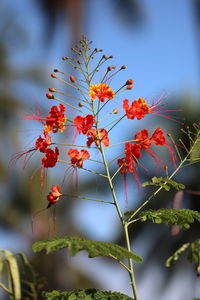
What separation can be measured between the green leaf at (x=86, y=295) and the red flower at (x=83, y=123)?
0.56 m

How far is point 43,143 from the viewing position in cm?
207

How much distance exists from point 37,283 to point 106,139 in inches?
27.5

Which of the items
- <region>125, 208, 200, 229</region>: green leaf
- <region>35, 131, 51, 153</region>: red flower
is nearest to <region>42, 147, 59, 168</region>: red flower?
<region>35, 131, 51, 153</region>: red flower

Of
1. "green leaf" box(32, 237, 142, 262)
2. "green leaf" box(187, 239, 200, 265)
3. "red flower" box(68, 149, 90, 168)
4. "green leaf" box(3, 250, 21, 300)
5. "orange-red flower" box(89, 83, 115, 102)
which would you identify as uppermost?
"orange-red flower" box(89, 83, 115, 102)

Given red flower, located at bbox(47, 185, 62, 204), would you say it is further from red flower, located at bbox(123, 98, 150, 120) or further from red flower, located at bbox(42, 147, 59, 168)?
red flower, located at bbox(123, 98, 150, 120)

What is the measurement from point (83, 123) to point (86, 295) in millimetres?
594

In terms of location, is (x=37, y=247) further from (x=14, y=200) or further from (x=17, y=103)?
(x=17, y=103)

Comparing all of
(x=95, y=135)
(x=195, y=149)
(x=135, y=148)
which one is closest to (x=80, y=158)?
(x=95, y=135)

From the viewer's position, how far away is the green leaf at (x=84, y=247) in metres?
1.60

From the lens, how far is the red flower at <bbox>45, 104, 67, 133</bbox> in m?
2.05

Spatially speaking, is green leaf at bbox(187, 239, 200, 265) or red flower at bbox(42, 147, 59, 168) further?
red flower at bbox(42, 147, 59, 168)

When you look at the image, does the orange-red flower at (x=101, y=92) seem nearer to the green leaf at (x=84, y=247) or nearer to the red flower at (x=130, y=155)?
the red flower at (x=130, y=155)

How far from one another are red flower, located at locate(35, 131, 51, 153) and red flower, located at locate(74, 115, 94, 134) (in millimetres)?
147

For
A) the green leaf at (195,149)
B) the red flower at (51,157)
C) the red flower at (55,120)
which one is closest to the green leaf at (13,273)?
the red flower at (51,157)
